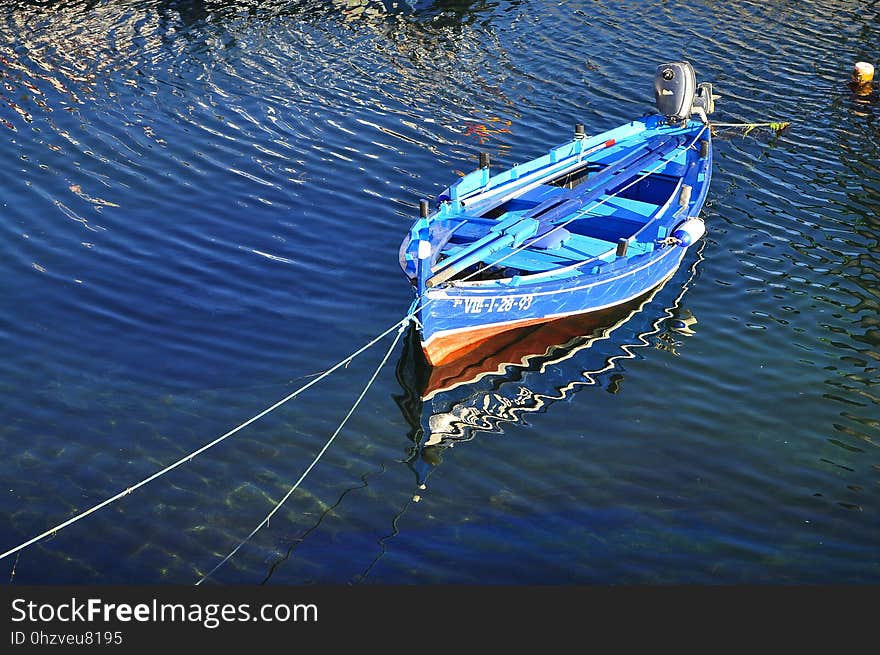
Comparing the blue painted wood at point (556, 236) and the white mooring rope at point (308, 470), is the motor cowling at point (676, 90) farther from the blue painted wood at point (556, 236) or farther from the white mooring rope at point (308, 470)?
the white mooring rope at point (308, 470)

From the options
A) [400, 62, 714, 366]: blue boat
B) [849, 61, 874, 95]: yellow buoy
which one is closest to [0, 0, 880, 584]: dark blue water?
[849, 61, 874, 95]: yellow buoy

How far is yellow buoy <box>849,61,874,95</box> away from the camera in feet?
106

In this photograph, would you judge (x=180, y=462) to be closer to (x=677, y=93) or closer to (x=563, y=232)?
(x=563, y=232)

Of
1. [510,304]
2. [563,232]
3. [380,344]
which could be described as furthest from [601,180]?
[380,344]

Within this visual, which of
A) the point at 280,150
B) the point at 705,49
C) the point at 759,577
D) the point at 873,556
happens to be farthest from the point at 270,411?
the point at 705,49

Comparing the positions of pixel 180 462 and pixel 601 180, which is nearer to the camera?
pixel 180 462

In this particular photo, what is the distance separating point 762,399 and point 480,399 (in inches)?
202

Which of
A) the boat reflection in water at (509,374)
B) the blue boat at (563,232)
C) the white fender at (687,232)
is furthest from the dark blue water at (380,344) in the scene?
the white fender at (687,232)

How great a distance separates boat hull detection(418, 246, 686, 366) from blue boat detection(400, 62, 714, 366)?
1.0 inches

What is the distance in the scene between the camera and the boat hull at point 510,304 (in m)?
17.8

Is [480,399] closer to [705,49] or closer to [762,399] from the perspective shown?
[762,399]

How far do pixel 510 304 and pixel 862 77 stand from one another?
1994 cm

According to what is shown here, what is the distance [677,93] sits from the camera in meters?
25.9

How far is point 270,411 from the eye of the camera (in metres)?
18.0
